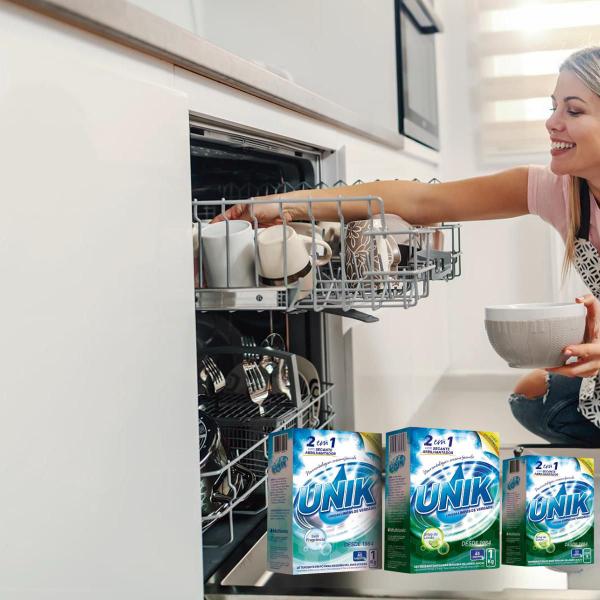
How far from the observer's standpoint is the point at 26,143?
0.61m

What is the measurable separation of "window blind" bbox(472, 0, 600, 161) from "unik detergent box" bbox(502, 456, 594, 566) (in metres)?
2.80

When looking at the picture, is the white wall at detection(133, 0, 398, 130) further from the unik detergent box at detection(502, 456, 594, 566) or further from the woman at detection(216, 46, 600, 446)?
the unik detergent box at detection(502, 456, 594, 566)

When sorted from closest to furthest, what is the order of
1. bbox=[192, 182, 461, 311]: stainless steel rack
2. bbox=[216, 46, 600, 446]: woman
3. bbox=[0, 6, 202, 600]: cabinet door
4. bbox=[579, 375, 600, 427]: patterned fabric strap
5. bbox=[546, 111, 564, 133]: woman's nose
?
bbox=[0, 6, 202, 600]: cabinet door → bbox=[192, 182, 461, 311]: stainless steel rack → bbox=[216, 46, 600, 446]: woman → bbox=[546, 111, 564, 133]: woman's nose → bbox=[579, 375, 600, 427]: patterned fabric strap

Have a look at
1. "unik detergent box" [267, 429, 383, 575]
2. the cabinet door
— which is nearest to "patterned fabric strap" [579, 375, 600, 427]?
"unik detergent box" [267, 429, 383, 575]

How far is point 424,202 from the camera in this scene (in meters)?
1.45

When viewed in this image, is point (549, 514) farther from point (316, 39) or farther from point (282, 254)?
point (316, 39)

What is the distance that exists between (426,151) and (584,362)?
4.99 feet

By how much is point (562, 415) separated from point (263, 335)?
0.87 meters

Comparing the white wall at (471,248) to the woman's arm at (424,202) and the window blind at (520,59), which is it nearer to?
the window blind at (520,59)

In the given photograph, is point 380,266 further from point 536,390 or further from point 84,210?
point 536,390

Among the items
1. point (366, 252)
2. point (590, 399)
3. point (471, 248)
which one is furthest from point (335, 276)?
point (471, 248)

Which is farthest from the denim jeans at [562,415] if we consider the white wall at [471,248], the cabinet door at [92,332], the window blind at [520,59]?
the window blind at [520,59]

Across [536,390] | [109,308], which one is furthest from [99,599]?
[536,390]

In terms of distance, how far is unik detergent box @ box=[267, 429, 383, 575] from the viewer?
897 mm
